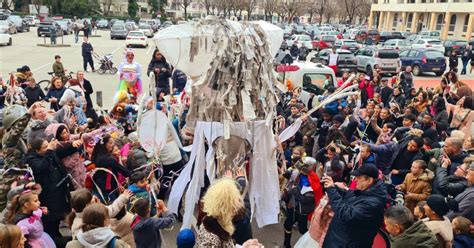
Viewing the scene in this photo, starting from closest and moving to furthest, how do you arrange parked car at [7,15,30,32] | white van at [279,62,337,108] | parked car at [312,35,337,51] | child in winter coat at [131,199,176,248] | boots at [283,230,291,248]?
child in winter coat at [131,199,176,248]
boots at [283,230,291,248]
white van at [279,62,337,108]
parked car at [312,35,337,51]
parked car at [7,15,30,32]

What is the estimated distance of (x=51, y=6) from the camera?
2229 inches

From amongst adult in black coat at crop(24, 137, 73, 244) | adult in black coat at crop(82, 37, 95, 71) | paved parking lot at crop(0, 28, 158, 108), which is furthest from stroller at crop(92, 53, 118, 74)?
adult in black coat at crop(24, 137, 73, 244)

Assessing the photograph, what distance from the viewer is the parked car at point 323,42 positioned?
3244cm

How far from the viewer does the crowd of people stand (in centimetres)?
394

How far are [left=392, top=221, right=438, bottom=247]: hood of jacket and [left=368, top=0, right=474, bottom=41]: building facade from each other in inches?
1836

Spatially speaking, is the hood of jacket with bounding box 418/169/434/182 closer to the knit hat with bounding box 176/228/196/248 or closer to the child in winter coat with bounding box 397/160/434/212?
the child in winter coat with bounding box 397/160/434/212

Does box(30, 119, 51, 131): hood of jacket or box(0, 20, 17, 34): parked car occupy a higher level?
box(0, 20, 17, 34): parked car

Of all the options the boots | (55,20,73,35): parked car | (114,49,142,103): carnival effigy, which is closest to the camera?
the boots

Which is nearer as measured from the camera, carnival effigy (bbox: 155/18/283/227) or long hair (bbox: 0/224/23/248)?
long hair (bbox: 0/224/23/248)

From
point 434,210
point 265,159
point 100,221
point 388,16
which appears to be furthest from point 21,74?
point 388,16

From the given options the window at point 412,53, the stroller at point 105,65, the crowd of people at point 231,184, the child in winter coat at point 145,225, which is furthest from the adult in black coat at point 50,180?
the window at point 412,53

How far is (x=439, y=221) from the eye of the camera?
4.23m

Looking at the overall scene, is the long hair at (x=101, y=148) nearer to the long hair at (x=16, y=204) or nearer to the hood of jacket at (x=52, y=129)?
the hood of jacket at (x=52, y=129)

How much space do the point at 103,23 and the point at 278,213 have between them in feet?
168
